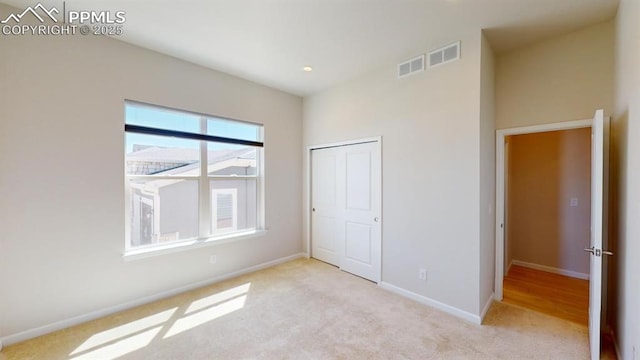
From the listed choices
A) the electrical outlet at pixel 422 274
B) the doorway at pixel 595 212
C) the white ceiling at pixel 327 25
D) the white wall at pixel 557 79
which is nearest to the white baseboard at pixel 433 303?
the electrical outlet at pixel 422 274

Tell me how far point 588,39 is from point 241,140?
4167 mm

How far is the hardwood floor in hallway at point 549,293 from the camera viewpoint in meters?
2.72

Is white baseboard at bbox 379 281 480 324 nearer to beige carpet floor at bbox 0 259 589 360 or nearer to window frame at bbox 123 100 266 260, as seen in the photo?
beige carpet floor at bbox 0 259 589 360

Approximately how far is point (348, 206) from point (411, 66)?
2.12 m

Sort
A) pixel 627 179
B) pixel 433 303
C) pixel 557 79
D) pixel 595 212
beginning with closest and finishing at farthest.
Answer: pixel 627 179
pixel 595 212
pixel 557 79
pixel 433 303

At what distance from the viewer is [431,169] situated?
9.55 ft

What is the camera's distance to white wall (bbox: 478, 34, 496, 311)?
261 cm

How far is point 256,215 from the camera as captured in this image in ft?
13.6

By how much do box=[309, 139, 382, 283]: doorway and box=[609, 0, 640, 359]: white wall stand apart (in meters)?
2.14

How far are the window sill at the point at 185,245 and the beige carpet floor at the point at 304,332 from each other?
1.89 ft

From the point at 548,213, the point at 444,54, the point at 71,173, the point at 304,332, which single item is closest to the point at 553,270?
the point at 548,213

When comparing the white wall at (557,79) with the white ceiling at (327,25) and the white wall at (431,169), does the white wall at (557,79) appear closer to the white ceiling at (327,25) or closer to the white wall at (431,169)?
the white ceiling at (327,25)

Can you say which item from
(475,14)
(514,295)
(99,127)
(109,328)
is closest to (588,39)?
(475,14)

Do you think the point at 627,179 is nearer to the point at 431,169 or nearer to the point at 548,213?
the point at 431,169
